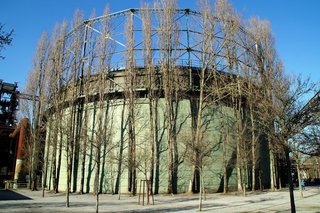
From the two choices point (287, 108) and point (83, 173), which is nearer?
point (287, 108)

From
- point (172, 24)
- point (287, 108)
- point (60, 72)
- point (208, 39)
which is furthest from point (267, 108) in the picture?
point (60, 72)

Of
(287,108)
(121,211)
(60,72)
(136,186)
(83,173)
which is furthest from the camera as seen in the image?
(60,72)

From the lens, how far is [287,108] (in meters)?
8.73

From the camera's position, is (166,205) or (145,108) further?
(145,108)

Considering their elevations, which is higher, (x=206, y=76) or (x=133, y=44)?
(x=133, y=44)

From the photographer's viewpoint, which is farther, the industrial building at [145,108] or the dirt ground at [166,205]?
the industrial building at [145,108]

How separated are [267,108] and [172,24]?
14838 millimetres

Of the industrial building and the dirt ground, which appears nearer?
the dirt ground

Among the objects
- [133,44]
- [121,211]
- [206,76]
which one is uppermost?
[133,44]

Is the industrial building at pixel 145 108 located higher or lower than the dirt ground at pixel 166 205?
higher

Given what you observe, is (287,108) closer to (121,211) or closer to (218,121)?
(121,211)

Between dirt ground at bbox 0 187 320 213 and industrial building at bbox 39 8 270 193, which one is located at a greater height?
industrial building at bbox 39 8 270 193

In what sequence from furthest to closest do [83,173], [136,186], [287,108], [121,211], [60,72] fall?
[60,72]
[83,173]
[136,186]
[121,211]
[287,108]

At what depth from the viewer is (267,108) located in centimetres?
912
